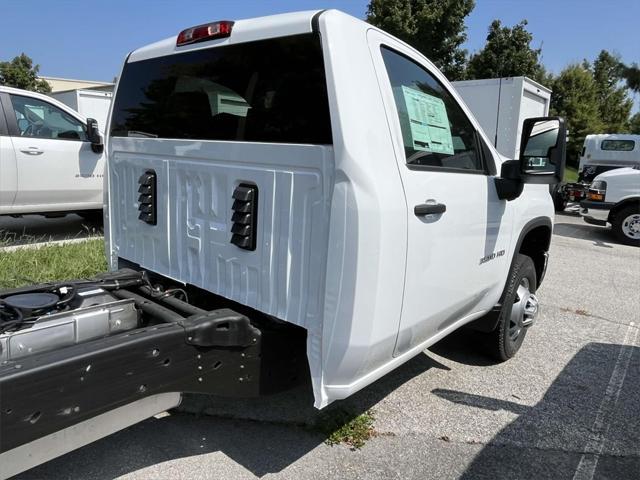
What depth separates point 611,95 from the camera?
127ft

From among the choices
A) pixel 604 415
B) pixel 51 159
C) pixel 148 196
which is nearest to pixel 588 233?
pixel 604 415

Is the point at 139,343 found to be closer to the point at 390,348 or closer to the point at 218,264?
the point at 218,264

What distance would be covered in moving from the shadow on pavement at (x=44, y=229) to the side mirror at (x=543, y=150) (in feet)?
20.9

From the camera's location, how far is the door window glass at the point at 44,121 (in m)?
6.54

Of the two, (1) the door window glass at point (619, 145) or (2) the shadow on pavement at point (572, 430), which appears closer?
(2) the shadow on pavement at point (572, 430)

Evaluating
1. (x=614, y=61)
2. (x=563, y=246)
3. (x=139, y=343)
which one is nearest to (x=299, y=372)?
(x=139, y=343)

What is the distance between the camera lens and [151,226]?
293cm

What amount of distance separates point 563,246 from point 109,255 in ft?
27.7

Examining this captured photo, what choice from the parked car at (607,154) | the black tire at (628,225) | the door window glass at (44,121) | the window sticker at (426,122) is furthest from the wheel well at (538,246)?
the parked car at (607,154)

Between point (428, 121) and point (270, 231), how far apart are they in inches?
39.3

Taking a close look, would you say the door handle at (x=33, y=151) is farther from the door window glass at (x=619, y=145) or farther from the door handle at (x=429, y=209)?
the door window glass at (x=619, y=145)

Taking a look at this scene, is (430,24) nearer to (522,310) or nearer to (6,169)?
(6,169)

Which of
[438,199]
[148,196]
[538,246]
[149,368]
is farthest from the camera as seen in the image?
[538,246]

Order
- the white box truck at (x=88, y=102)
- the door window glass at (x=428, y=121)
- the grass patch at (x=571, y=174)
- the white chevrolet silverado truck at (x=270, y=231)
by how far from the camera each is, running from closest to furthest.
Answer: the white chevrolet silverado truck at (x=270, y=231), the door window glass at (x=428, y=121), the white box truck at (x=88, y=102), the grass patch at (x=571, y=174)
